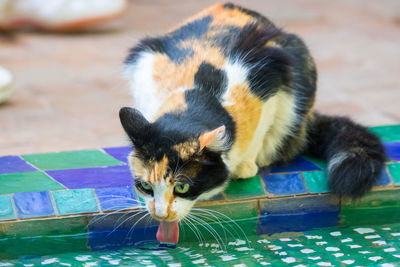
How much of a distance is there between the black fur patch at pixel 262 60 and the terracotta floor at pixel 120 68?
3.61 ft

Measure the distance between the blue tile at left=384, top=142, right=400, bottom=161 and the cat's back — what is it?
37.9 inches

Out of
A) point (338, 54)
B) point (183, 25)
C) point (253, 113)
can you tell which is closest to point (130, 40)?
point (338, 54)

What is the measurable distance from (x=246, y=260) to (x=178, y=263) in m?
0.31

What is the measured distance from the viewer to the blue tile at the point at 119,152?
4.12m

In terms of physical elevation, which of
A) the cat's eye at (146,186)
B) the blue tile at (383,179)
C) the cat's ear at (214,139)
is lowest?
the blue tile at (383,179)

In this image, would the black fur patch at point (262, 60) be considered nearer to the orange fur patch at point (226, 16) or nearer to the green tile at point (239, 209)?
the orange fur patch at point (226, 16)

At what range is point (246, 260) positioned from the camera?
128 inches

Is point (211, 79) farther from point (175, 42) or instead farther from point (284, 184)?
point (284, 184)

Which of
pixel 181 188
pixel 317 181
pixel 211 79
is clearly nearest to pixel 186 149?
pixel 181 188

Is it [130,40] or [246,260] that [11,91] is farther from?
[246,260]

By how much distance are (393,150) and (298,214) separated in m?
0.86

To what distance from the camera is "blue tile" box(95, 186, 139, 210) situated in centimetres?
349

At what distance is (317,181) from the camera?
381 cm

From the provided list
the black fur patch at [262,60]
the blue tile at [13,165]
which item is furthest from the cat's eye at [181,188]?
the blue tile at [13,165]
